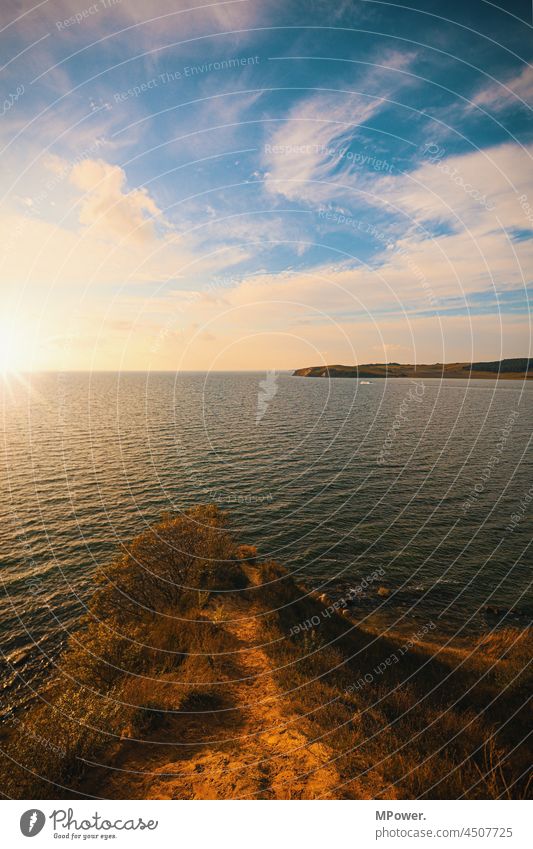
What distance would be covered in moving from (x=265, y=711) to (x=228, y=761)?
2.81 metres

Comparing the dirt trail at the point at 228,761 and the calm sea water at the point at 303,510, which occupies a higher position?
the dirt trail at the point at 228,761

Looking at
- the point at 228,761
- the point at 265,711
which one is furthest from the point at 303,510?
the point at 228,761

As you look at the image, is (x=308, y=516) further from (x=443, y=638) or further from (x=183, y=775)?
(x=183, y=775)

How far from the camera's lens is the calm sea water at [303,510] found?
88.9ft

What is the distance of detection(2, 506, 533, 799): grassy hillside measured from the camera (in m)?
9.54

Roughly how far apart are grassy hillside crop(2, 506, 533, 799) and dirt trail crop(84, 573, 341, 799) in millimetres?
40

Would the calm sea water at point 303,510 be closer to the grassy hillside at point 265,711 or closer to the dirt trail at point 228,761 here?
the grassy hillside at point 265,711

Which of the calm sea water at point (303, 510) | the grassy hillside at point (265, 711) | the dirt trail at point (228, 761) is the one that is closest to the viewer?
the dirt trail at point (228, 761)

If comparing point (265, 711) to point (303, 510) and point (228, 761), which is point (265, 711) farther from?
point (303, 510)

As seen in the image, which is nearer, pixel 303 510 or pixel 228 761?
pixel 228 761

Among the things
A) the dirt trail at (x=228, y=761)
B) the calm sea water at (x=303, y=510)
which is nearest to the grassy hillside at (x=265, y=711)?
the dirt trail at (x=228, y=761)

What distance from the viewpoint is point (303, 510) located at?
41031mm

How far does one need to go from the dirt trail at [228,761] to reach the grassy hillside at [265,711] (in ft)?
0.13
